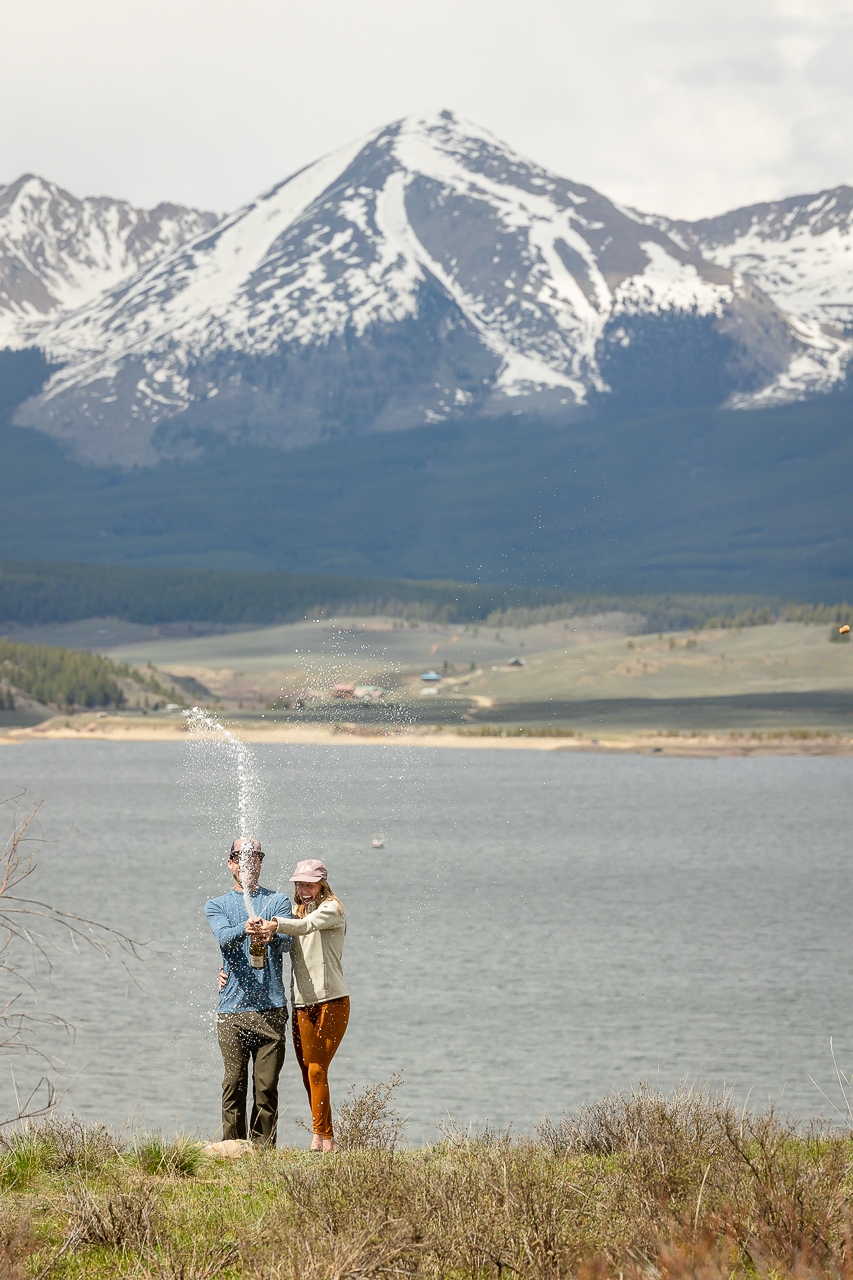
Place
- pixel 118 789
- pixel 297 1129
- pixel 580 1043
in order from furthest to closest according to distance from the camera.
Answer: pixel 118 789 < pixel 580 1043 < pixel 297 1129

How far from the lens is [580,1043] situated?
38.9 meters

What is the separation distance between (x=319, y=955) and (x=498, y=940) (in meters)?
47.3

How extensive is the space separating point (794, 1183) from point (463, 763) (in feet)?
560

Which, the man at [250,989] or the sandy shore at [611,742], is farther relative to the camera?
the sandy shore at [611,742]

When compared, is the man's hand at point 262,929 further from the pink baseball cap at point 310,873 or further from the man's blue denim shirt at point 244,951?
the pink baseball cap at point 310,873

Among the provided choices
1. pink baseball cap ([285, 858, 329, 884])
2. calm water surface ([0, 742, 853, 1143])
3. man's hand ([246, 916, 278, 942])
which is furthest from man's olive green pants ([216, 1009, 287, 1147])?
calm water surface ([0, 742, 853, 1143])

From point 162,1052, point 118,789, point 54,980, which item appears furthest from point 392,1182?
point 118,789

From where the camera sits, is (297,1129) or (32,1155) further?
(297,1129)

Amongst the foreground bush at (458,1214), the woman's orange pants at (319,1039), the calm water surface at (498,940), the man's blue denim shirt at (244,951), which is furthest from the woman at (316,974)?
the calm water surface at (498,940)

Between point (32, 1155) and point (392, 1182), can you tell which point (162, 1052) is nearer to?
point (32, 1155)

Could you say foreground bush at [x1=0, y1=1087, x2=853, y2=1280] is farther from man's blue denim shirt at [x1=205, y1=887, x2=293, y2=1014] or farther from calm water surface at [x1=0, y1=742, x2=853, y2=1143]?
calm water surface at [x1=0, y1=742, x2=853, y2=1143]

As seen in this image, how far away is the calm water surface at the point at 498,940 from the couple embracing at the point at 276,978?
7.93m

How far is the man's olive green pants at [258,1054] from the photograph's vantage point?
1324 centimetres

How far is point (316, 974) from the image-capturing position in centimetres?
1309
